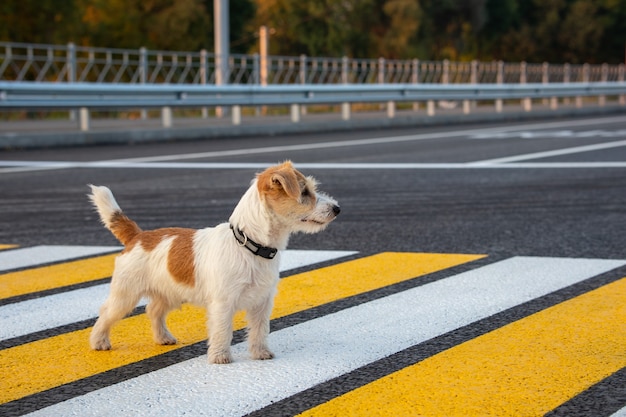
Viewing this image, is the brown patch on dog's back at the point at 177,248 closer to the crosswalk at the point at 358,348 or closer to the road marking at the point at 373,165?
the crosswalk at the point at 358,348

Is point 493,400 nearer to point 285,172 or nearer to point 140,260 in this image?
point 285,172

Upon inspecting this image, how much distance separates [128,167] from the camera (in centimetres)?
1286

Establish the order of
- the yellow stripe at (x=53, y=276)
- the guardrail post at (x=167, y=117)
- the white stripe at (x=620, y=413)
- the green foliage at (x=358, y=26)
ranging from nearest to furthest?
the white stripe at (x=620, y=413), the yellow stripe at (x=53, y=276), the guardrail post at (x=167, y=117), the green foliage at (x=358, y=26)

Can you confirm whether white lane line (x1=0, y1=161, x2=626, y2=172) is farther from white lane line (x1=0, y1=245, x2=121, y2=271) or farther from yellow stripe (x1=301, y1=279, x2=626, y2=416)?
yellow stripe (x1=301, y1=279, x2=626, y2=416)

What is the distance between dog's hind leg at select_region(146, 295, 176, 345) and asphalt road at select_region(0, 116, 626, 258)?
2794 mm

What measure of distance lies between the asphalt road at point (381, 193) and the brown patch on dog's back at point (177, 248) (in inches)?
110

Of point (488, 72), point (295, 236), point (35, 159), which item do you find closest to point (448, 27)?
point (488, 72)

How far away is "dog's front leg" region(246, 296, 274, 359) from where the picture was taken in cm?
417

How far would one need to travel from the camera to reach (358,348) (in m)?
4.38

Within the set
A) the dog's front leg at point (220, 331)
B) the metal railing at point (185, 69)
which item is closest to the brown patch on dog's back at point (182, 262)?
the dog's front leg at point (220, 331)

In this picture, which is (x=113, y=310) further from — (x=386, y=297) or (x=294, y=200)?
(x=386, y=297)

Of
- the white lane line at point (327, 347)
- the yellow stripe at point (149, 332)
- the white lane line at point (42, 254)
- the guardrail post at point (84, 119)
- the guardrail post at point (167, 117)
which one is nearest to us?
the white lane line at point (327, 347)

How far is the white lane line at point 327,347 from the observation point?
3.60m

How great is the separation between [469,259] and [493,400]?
3.05 m
